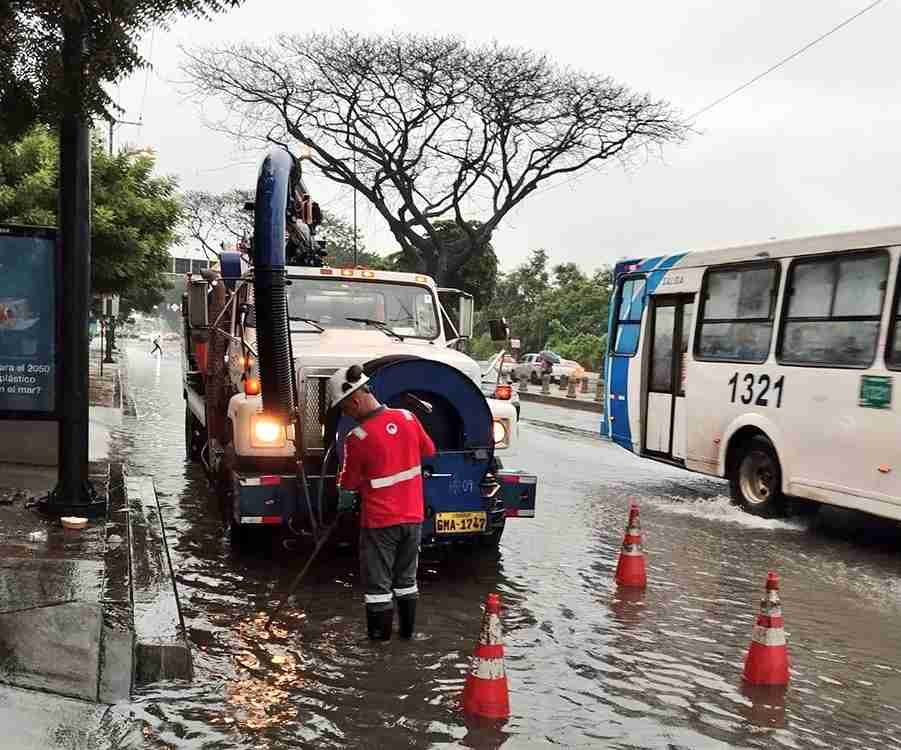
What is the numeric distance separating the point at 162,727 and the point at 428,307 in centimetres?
572

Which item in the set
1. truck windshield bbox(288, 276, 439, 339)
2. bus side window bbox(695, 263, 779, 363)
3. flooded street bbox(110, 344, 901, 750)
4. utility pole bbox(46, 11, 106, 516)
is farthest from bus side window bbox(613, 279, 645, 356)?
utility pole bbox(46, 11, 106, 516)

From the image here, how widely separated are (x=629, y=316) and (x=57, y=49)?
9856mm

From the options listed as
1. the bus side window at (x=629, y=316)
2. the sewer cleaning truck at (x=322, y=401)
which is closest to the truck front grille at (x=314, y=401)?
the sewer cleaning truck at (x=322, y=401)

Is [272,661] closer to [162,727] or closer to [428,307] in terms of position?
[162,727]

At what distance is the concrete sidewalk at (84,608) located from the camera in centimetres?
515

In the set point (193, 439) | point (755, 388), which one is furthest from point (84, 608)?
point (193, 439)

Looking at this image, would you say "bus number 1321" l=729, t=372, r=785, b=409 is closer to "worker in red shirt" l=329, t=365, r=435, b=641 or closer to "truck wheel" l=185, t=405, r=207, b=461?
"worker in red shirt" l=329, t=365, r=435, b=641

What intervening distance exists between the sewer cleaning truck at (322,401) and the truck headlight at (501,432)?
0.04ft

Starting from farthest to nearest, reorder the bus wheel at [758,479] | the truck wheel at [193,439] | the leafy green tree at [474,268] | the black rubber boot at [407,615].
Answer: the leafy green tree at [474,268], the truck wheel at [193,439], the bus wheel at [758,479], the black rubber boot at [407,615]

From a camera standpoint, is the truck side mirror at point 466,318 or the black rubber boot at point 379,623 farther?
the truck side mirror at point 466,318

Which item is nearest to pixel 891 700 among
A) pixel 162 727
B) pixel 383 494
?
pixel 383 494

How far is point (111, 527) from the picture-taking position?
8.48 m

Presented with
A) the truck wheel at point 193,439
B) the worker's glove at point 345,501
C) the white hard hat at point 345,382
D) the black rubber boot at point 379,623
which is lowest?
the truck wheel at point 193,439

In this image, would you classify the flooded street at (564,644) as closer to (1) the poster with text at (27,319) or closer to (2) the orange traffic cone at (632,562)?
(2) the orange traffic cone at (632,562)
